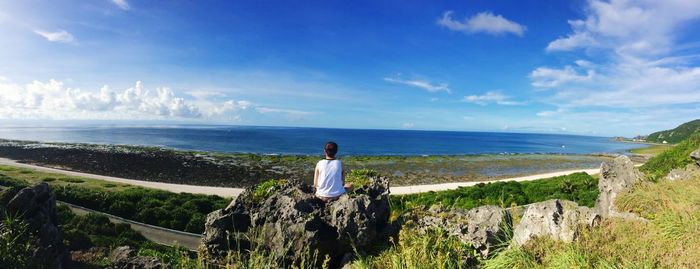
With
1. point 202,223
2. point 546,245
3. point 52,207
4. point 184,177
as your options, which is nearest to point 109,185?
point 184,177

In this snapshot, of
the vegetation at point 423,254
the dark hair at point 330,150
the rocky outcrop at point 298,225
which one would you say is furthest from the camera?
the dark hair at point 330,150

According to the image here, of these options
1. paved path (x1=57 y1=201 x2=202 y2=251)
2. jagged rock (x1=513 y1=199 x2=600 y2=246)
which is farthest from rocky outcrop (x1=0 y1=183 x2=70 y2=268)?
paved path (x1=57 y1=201 x2=202 y2=251)

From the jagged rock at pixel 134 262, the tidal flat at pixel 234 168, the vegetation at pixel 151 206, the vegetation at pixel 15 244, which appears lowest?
the tidal flat at pixel 234 168

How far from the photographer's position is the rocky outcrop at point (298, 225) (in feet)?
20.4

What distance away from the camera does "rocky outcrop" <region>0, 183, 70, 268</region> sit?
21.8 feet

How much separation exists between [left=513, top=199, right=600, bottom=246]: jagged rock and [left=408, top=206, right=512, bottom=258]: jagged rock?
1.01 ft

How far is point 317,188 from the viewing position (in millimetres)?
7723

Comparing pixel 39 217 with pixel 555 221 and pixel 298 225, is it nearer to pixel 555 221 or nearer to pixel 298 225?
pixel 298 225

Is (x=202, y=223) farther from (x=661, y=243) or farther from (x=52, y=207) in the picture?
(x=661, y=243)

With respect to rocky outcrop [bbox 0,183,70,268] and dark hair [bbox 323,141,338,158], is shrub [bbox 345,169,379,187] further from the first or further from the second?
rocky outcrop [bbox 0,183,70,268]

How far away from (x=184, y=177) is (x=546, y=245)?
4781cm

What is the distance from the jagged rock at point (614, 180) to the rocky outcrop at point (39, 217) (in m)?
11.5

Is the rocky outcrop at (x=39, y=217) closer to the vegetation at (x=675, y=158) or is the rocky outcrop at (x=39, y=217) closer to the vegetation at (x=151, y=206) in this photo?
the vegetation at (x=151, y=206)

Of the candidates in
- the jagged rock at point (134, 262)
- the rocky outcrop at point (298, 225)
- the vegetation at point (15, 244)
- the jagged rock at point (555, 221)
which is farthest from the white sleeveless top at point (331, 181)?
the vegetation at point (15, 244)
